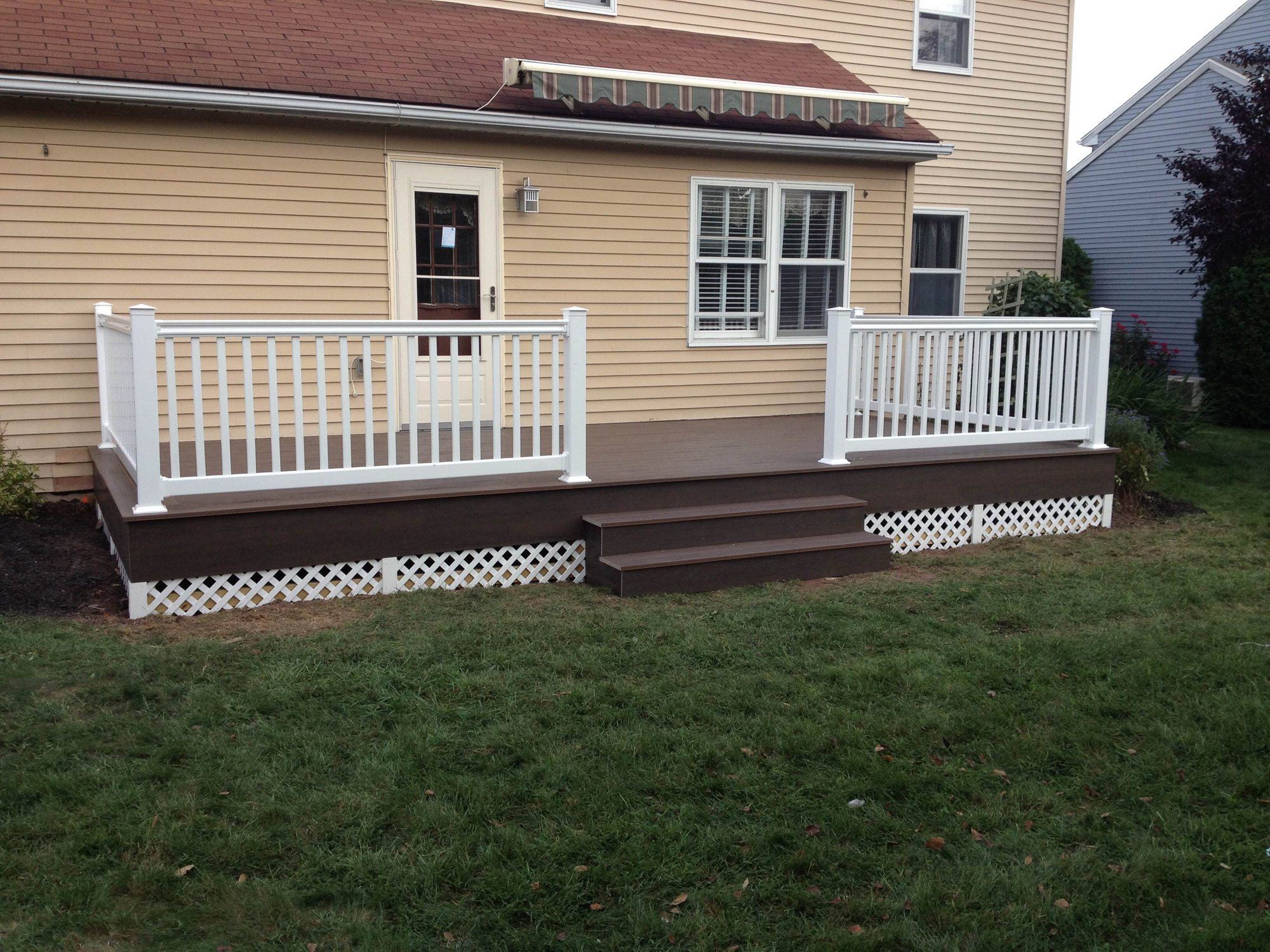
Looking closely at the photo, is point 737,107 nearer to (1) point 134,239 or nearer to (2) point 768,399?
(2) point 768,399

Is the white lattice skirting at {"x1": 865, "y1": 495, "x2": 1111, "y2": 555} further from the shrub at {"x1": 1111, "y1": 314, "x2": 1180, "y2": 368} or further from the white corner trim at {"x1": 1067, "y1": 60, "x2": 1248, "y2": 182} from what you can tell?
the white corner trim at {"x1": 1067, "y1": 60, "x2": 1248, "y2": 182}

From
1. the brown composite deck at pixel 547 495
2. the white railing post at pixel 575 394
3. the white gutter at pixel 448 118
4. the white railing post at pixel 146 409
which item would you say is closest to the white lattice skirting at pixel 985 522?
the brown composite deck at pixel 547 495

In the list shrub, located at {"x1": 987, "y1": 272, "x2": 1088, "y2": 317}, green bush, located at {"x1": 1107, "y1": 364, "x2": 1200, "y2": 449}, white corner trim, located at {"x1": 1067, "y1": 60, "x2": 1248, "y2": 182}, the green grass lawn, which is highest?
white corner trim, located at {"x1": 1067, "y1": 60, "x2": 1248, "y2": 182}

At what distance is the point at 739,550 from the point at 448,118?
145 inches

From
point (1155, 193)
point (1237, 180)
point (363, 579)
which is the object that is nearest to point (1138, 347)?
point (1237, 180)

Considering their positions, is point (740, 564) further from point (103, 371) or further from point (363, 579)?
point (103, 371)

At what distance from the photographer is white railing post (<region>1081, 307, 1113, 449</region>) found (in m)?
7.72

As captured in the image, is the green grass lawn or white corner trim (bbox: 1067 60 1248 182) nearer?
the green grass lawn

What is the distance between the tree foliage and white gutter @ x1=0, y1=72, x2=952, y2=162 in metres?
3.35

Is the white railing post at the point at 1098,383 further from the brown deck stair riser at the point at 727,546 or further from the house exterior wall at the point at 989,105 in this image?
the house exterior wall at the point at 989,105

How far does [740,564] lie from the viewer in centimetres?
607

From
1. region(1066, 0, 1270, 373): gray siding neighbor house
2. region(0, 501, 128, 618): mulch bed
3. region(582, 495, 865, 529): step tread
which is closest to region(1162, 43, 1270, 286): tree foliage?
region(1066, 0, 1270, 373): gray siding neighbor house

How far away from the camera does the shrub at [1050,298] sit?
10984 millimetres

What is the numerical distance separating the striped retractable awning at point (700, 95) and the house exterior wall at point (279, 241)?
24.8 inches
